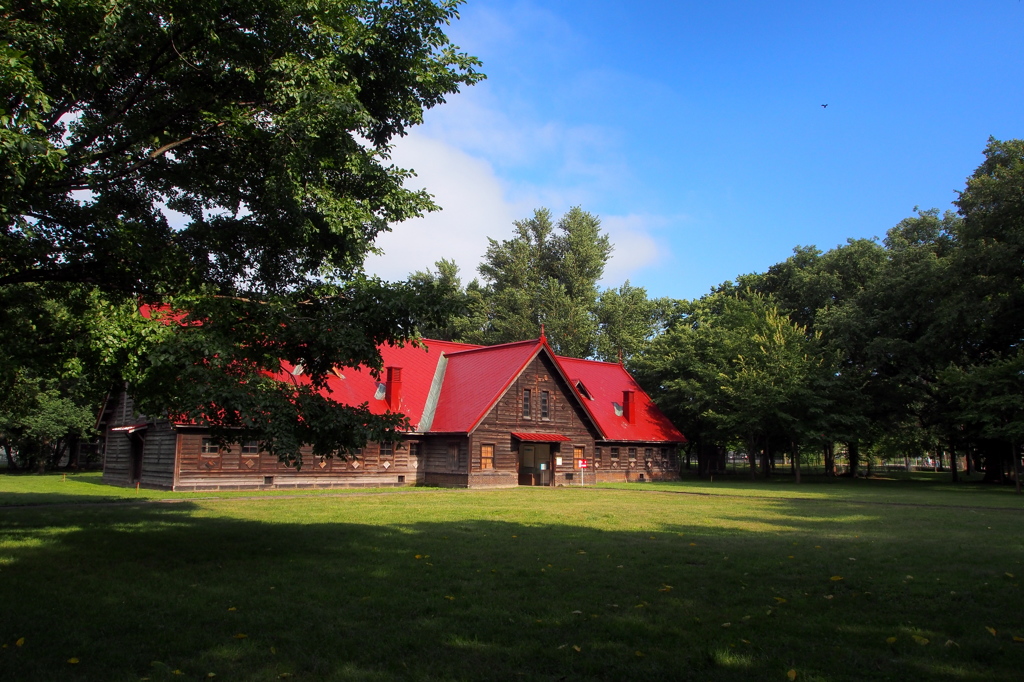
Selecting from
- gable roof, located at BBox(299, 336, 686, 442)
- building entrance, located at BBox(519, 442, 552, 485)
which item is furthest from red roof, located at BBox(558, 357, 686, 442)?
building entrance, located at BBox(519, 442, 552, 485)

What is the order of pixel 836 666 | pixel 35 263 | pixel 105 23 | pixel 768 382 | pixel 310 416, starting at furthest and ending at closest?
1. pixel 768 382
2. pixel 35 263
3. pixel 310 416
4. pixel 105 23
5. pixel 836 666

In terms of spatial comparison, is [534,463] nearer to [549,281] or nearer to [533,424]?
[533,424]

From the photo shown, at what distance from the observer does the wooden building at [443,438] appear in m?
31.6

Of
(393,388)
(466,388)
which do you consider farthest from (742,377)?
(393,388)

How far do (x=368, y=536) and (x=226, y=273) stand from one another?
591cm

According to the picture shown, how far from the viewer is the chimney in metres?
37.3

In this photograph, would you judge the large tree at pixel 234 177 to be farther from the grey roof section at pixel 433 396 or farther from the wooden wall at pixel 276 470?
the grey roof section at pixel 433 396

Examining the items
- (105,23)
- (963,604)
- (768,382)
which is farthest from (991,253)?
(105,23)

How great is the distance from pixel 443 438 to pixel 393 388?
12.7ft

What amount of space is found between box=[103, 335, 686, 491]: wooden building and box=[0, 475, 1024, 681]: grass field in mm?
15580

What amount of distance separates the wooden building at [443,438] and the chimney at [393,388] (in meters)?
0.06

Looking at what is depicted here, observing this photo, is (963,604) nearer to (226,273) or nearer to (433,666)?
(433,666)

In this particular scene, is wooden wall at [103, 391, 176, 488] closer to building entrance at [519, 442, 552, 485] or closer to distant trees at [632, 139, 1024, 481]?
building entrance at [519, 442, 552, 485]

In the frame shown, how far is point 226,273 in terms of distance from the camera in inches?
517
